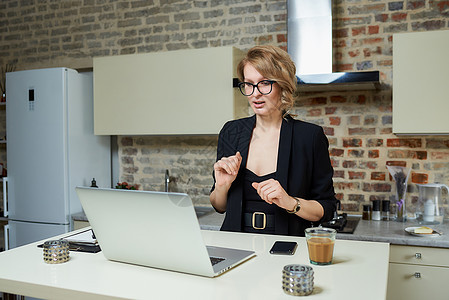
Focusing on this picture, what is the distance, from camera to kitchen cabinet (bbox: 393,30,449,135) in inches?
111

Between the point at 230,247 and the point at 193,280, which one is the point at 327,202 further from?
the point at 193,280

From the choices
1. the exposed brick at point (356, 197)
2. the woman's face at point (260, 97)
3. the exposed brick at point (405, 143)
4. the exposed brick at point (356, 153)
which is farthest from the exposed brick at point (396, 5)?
the woman's face at point (260, 97)

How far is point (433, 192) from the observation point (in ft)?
10.3

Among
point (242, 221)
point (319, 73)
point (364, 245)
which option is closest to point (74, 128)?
point (319, 73)

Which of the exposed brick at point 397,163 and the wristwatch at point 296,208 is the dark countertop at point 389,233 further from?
the wristwatch at point 296,208

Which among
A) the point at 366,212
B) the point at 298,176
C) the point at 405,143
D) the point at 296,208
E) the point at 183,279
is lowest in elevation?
the point at 366,212

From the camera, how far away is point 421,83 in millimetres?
2863

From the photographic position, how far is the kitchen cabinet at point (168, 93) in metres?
3.30

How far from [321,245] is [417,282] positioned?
1.65 m

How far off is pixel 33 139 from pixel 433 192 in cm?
308

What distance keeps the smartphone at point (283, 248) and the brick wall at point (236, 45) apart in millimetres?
1993

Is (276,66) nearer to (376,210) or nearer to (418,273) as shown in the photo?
(418,273)

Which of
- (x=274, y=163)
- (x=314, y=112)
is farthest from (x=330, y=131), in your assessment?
(x=274, y=163)

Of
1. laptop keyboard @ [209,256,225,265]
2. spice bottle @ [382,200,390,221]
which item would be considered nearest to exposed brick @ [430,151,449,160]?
spice bottle @ [382,200,390,221]
